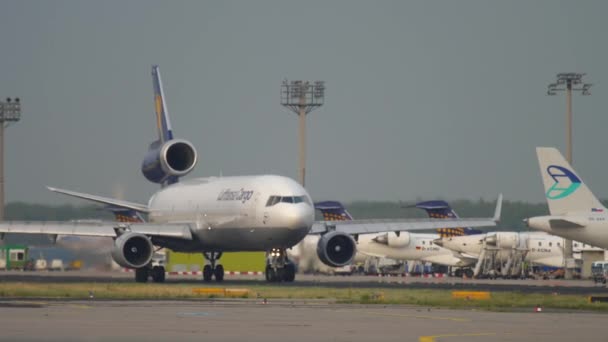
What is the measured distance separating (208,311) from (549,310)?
401 inches

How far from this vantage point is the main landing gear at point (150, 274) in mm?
61875

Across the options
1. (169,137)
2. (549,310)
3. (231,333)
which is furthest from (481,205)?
(231,333)

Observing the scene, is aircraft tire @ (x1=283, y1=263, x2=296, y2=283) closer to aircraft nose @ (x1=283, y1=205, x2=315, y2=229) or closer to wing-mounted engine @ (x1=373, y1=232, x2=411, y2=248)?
aircraft nose @ (x1=283, y1=205, x2=315, y2=229)

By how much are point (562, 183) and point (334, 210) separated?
3641 cm

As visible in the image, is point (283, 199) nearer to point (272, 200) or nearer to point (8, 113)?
point (272, 200)

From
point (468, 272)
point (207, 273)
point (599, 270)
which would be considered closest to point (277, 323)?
point (207, 273)

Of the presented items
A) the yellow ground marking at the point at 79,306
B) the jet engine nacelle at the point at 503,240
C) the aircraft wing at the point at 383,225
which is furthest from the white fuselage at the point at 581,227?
the jet engine nacelle at the point at 503,240

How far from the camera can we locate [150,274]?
6281 centimetres

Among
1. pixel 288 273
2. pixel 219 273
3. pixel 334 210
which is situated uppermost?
pixel 334 210

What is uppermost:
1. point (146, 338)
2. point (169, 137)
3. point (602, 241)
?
point (169, 137)

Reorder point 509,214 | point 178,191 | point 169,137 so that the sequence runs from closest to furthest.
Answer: point 178,191 → point 169,137 → point 509,214

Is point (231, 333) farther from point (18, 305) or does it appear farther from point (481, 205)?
point (481, 205)

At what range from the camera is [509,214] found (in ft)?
410

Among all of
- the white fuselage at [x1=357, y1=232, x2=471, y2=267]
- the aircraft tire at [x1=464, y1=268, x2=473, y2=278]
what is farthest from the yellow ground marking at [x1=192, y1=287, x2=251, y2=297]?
the white fuselage at [x1=357, y1=232, x2=471, y2=267]
